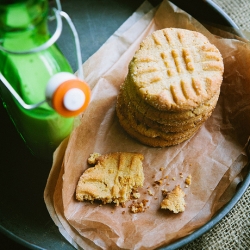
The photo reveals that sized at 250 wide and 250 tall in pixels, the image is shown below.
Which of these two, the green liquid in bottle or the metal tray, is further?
the metal tray

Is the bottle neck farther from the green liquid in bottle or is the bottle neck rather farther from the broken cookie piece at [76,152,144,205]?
the broken cookie piece at [76,152,144,205]

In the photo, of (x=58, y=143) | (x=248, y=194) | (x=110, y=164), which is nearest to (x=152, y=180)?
(x=110, y=164)

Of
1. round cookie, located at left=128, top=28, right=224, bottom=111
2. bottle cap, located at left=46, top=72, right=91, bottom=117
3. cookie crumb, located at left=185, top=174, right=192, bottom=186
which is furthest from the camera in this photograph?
cookie crumb, located at left=185, top=174, right=192, bottom=186

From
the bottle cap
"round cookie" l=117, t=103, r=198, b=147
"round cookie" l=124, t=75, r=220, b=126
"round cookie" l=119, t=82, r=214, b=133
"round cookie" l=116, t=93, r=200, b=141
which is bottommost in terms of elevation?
"round cookie" l=117, t=103, r=198, b=147

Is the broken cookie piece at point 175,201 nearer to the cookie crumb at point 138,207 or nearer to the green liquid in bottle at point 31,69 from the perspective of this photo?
the cookie crumb at point 138,207

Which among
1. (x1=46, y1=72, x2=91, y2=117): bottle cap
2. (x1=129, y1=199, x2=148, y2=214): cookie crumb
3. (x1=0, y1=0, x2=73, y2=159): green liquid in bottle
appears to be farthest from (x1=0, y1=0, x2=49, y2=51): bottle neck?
(x1=129, y1=199, x2=148, y2=214): cookie crumb

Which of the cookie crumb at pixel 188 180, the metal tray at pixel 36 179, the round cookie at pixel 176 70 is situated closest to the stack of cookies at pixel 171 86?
the round cookie at pixel 176 70

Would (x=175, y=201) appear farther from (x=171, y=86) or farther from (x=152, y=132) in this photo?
(x=171, y=86)
